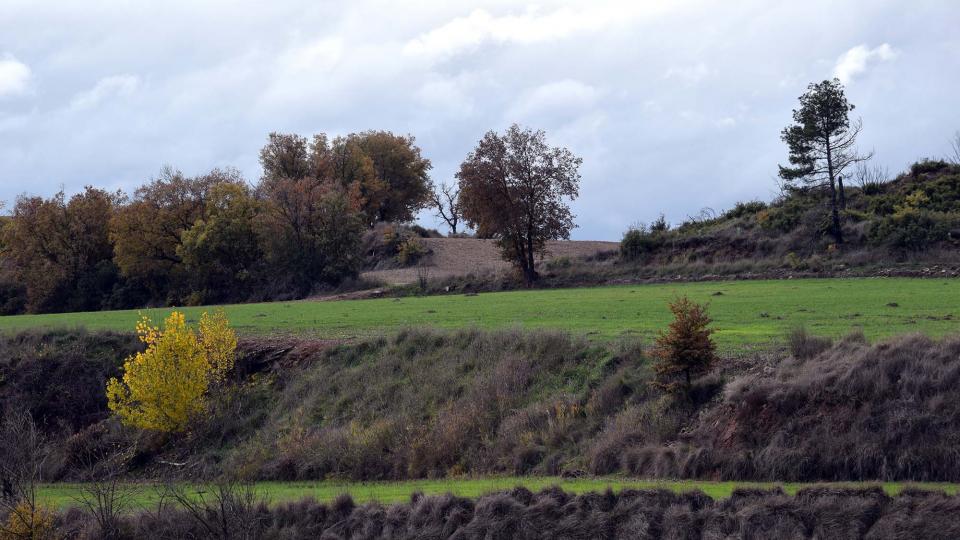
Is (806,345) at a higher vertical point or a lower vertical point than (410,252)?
lower

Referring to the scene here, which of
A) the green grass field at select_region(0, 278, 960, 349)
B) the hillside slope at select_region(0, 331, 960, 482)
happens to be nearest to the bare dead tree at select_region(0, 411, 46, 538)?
the hillside slope at select_region(0, 331, 960, 482)

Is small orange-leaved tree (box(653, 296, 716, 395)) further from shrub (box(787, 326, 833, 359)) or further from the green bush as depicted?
the green bush

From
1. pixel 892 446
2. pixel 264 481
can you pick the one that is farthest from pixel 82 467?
pixel 892 446

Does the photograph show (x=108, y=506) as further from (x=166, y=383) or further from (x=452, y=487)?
(x=166, y=383)

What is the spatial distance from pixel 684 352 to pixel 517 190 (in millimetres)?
37775

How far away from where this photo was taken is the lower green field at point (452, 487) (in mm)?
17422

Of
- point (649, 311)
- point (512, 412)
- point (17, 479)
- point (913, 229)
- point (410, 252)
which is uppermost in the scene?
point (410, 252)

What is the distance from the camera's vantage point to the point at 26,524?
19500 mm

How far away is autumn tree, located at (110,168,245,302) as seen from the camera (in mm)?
82000

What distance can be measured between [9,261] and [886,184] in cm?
7461

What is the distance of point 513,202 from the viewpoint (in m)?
60.4

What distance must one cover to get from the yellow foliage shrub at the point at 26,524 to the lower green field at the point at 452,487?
48.9 inches

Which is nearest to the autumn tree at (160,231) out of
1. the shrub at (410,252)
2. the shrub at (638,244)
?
the shrub at (410,252)

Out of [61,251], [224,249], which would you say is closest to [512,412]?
[224,249]
